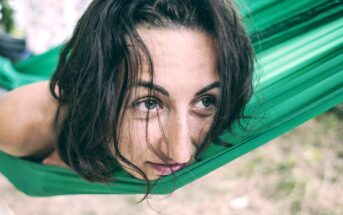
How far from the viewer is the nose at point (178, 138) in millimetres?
891

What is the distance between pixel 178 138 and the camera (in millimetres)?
892

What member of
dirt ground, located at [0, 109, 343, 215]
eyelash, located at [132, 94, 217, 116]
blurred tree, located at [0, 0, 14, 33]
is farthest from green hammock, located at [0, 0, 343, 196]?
blurred tree, located at [0, 0, 14, 33]

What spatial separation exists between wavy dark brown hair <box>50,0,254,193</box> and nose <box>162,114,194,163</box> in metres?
0.09

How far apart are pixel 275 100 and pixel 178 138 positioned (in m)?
0.36

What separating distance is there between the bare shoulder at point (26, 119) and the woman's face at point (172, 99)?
11.4 inches

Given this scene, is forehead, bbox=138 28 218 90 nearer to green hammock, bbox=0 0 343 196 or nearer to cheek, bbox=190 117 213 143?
cheek, bbox=190 117 213 143

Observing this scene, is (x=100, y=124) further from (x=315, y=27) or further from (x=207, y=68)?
(x=315, y=27)

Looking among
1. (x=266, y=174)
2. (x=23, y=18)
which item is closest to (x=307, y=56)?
(x=266, y=174)

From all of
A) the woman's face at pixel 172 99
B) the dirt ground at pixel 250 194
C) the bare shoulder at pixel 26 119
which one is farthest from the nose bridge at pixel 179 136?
the dirt ground at pixel 250 194

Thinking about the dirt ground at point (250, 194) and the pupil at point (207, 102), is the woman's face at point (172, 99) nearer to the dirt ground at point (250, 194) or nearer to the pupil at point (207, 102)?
the pupil at point (207, 102)

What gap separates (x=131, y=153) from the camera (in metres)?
0.98

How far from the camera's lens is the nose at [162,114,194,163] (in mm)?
891

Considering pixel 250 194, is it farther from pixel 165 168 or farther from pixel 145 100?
pixel 145 100

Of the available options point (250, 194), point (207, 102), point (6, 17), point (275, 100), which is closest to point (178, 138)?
point (207, 102)
